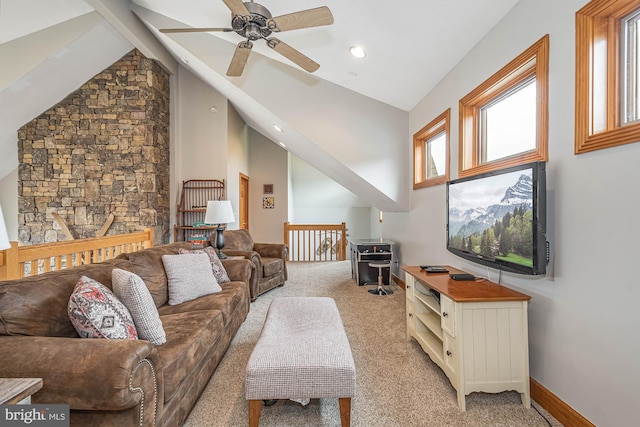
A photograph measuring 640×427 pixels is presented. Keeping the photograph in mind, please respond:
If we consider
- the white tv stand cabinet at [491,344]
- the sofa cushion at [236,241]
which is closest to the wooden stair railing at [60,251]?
the sofa cushion at [236,241]

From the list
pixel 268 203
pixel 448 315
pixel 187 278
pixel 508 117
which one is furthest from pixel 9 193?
pixel 508 117

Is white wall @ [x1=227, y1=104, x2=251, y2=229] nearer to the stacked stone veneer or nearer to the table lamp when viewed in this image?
the stacked stone veneer

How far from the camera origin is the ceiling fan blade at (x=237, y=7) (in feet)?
6.66

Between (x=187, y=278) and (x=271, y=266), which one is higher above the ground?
(x=187, y=278)

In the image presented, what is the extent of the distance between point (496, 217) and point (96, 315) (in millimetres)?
2418

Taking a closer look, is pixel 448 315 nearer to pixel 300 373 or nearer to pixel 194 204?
pixel 300 373

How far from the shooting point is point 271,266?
4336 mm

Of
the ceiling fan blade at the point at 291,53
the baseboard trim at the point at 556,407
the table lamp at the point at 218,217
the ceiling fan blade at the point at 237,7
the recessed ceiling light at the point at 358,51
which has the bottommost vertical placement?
the baseboard trim at the point at 556,407

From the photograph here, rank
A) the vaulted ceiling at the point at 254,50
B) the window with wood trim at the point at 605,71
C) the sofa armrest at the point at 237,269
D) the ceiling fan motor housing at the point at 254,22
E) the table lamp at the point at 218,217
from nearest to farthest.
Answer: the window with wood trim at the point at 605,71, the ceiling fan motor housing at the point at 254,22, the vaulted ceiling at the point at 254,50, the sofa armrest at the point at 237,269, the table lamp at the point at 218,217

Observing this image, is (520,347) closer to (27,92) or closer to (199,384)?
(199,384)

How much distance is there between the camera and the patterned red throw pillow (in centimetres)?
143

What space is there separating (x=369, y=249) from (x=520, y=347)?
9.40ft

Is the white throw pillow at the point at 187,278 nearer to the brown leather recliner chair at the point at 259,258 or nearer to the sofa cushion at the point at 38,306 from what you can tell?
the sofa cushion at the point at 38,306

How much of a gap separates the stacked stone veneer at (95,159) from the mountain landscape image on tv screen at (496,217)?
4.77m
